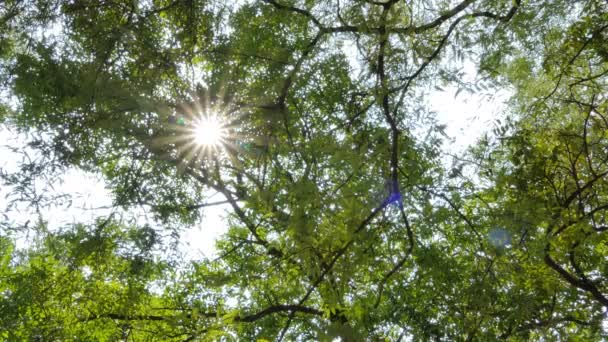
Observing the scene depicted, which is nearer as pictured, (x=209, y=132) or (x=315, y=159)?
(x=315, y=159)

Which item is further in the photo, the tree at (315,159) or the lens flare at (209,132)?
the lens flare at (209,132)

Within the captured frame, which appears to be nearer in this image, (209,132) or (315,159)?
(315,159)

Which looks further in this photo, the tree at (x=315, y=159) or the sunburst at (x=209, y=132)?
the sunburst at (x=209, y=132)

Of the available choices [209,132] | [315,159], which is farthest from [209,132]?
[315,159]

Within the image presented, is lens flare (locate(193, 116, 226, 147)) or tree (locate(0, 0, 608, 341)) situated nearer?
tree (locate(0, 0, 608, 341))

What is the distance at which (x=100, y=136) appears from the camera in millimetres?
5836

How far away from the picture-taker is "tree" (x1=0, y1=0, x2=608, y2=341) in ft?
10.9

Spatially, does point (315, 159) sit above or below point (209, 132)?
below

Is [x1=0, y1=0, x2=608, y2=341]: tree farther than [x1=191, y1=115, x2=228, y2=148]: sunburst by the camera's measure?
No

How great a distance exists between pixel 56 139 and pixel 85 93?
3.21 ft

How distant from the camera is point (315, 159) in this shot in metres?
3.37

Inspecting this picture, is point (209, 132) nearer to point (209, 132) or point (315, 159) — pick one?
point (209, 132)

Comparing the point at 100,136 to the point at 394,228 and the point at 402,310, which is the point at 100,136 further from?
the point at 402,310

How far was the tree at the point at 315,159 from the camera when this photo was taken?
131 inches
